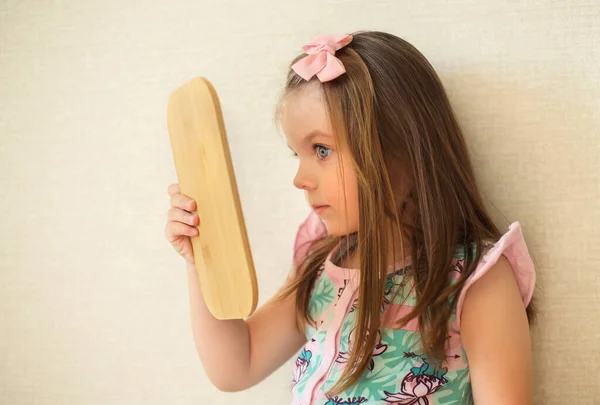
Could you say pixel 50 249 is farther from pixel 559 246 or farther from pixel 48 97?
pixel 559 246

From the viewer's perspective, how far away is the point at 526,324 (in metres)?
0.67

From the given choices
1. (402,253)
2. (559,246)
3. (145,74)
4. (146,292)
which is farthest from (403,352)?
(145,74)

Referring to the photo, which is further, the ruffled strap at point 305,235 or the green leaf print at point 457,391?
the ruffled strap at point 305,235

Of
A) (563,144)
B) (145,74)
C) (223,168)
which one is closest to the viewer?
(223,168)

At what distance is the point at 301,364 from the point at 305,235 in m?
0.16

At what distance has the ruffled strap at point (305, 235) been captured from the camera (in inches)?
32.7

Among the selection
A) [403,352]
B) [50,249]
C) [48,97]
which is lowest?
[403,352]

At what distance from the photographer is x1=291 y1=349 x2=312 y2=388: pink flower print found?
0.77 m

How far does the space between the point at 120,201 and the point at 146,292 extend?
125 millimetres

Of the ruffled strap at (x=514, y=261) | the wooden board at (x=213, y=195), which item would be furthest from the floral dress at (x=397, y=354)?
the wooden board at (x=213, y=195)

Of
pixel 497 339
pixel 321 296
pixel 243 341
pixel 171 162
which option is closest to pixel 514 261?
pixel 497 339

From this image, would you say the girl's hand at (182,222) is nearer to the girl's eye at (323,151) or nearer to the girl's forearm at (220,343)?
the girl's forearm at (220,343)

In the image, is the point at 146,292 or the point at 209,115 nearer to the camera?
the point at 209,115

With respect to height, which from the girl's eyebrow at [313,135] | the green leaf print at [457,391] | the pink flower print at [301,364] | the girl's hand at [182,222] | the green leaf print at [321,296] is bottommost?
the green leaf print at [457,391]
